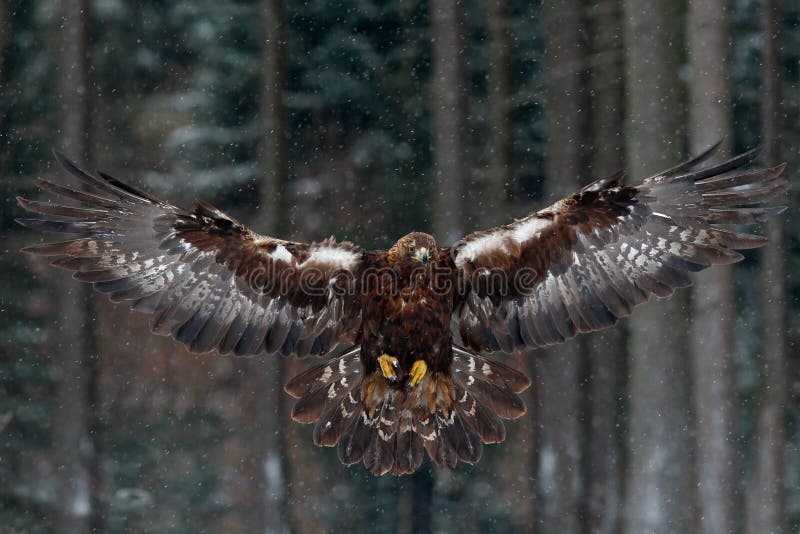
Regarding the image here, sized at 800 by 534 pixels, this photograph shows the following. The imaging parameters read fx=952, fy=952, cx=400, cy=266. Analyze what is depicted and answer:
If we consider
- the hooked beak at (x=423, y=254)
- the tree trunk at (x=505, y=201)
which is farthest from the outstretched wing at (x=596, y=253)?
the tree trunk at (x=505, y=201)

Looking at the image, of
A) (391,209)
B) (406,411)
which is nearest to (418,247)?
(406,411)

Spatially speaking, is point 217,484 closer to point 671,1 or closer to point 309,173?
point 309,173

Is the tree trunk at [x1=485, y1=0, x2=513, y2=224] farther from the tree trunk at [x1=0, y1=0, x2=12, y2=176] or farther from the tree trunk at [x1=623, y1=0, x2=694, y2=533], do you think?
the tree trunk at [x1=0, y1=0, x2=12, y2=176]

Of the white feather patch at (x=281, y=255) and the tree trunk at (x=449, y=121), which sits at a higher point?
the tree trunk at (x=449, y=121)

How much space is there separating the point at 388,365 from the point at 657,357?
1715mm

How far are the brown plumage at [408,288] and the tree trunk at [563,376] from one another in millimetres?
1157

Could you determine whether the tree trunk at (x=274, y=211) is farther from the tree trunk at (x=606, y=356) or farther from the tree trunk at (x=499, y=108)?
the tree trunk at (x=606, y=356)

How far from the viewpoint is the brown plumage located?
395 cm

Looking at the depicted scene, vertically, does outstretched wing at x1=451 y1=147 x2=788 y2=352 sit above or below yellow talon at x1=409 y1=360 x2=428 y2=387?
above

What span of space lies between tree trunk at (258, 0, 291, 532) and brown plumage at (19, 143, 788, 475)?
153 cm

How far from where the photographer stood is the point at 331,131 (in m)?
6.20

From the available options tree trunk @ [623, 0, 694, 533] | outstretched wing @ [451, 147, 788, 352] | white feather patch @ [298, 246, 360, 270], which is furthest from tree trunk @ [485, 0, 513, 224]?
white feather patch @ [298, 246, 360, 270]

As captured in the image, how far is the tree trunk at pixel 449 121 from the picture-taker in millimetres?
5066

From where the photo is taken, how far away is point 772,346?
5613mm
